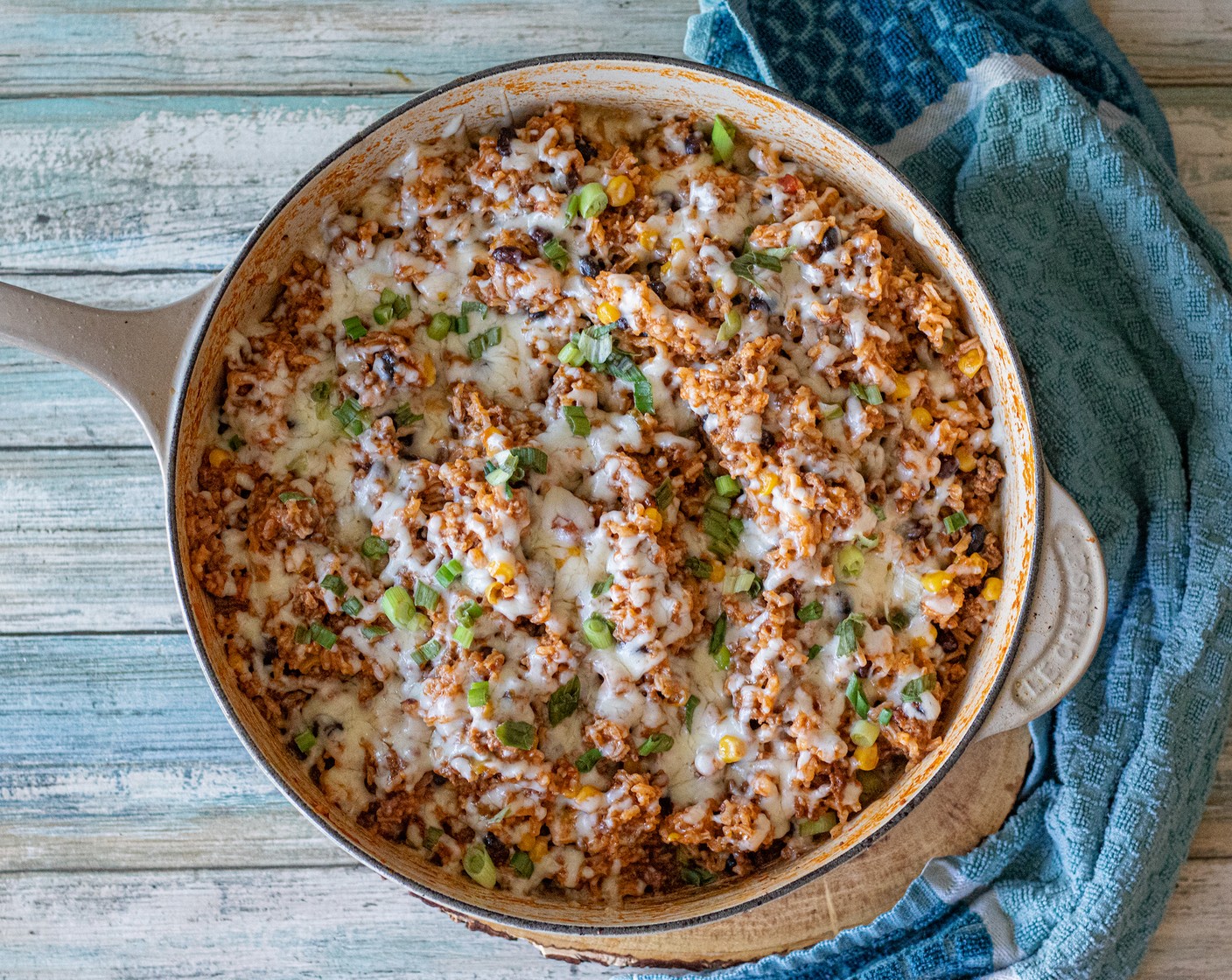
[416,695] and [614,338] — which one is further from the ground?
[614,338]

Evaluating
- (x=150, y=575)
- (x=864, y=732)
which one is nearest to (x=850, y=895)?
(x=864, y=732)

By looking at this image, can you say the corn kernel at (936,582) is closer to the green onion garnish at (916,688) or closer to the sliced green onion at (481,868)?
the green onion garnish at (916,688)

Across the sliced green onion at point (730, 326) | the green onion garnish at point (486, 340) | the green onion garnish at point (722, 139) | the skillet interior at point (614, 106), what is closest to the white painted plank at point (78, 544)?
the skillet interior at point (614, 106)

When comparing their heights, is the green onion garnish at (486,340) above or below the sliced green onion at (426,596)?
above

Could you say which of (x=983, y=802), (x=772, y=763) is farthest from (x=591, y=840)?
(x=983, y=802)

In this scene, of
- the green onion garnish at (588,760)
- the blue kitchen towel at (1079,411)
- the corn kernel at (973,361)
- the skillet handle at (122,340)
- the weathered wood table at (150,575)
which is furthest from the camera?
the weathered wood table at (150,575)

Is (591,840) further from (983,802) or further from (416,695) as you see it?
(983,802)

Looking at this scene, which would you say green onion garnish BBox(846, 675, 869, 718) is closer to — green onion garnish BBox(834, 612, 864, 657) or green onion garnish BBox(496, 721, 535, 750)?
green onion garnish BBox(834, 612, 864, 657)
